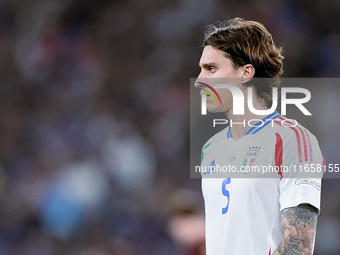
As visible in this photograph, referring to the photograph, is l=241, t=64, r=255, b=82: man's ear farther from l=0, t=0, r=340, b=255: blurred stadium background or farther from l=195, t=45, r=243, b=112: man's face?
l=0, t=0, r=340, b=255: blurred stadium background

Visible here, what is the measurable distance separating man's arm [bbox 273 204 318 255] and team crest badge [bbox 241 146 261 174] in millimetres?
245

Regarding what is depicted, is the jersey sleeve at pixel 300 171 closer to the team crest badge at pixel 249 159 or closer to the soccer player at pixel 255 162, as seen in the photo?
the soccer player at pixel 255 162

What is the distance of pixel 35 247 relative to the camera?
4.04 m

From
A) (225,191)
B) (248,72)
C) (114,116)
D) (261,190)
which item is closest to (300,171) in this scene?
(261,190)

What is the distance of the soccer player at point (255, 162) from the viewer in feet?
4.18

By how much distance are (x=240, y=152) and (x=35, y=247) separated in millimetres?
3130

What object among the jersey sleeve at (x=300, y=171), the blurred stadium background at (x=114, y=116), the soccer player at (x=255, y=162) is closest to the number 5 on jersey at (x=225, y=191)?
the soccer player at (x=255, y=162)

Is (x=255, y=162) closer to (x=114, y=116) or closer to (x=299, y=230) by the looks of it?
(x=299, y=230)

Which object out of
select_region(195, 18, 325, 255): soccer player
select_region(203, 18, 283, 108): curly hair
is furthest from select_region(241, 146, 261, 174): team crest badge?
select_region(203, 18, 283, 108): curly hair

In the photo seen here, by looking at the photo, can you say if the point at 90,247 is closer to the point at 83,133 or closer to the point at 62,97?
the point at 83,133

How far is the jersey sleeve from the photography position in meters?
1.27

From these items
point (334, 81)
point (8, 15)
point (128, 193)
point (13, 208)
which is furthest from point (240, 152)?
point (8, 15)

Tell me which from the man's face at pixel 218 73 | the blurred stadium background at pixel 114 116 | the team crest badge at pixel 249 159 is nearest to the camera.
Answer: the team crest badge at pixel 249 159

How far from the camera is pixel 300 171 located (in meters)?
1.30
